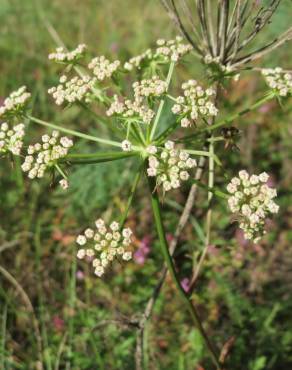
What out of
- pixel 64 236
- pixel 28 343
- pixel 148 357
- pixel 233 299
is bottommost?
pixel 148 357

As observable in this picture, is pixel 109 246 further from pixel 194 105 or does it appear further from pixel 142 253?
pixel 142 253

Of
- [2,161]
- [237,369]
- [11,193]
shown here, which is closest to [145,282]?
[237,369]

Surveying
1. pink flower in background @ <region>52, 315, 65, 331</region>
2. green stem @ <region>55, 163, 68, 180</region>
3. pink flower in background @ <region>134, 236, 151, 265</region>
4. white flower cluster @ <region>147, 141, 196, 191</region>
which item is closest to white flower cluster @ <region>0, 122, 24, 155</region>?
green stem @ <region>55, 163, 68, 180</region>

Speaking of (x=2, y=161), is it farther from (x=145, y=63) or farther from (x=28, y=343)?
(x=145, y=63)

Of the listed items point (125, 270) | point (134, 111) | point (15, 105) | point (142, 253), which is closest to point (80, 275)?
point (125, 270)

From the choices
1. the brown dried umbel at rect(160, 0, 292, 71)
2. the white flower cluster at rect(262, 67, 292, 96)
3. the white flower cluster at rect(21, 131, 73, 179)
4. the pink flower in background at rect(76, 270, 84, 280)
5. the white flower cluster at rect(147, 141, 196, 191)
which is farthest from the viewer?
the pink flower in background at rect(76, 270, 84, 280)

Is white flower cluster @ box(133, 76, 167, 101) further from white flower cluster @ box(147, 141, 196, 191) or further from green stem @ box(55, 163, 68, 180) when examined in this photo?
green stem @ box(55, 163, 68, 180)

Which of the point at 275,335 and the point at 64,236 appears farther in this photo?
the point at 64,236
